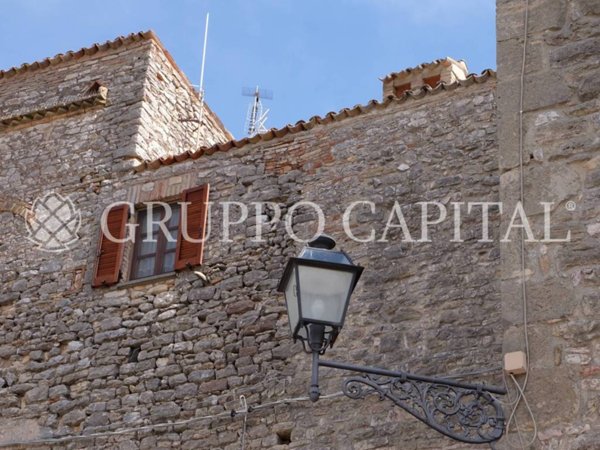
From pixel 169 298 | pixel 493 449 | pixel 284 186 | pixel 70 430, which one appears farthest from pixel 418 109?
pixel 493 449

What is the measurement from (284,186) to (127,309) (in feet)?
6.10

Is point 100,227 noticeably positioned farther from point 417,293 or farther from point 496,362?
point 496,362

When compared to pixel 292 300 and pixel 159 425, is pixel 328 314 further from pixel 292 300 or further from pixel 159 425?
pixel 159 425

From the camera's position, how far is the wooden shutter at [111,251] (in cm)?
1109

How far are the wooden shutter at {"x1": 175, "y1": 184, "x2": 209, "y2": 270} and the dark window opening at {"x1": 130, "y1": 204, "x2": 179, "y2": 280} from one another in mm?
118

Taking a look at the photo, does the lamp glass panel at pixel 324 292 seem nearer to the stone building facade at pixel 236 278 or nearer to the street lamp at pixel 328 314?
the street lamp at pixel 328 314

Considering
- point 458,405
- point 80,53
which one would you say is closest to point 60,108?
point 80,53

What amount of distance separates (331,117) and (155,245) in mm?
2093

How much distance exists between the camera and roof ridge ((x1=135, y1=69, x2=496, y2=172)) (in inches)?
410

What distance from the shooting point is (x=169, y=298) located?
10.8 meters

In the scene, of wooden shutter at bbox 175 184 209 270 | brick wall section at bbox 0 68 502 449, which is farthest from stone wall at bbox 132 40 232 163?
wooden shutter at bbox 175 184 209 270

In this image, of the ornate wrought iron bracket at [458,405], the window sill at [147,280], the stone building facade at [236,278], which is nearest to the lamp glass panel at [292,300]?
the ornate wrought iron bracket at [458,405]

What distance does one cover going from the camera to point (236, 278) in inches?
416

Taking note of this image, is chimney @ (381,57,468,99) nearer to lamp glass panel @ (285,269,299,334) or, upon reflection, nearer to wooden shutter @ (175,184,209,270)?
wooden shutter @ (175,184,209,270)
